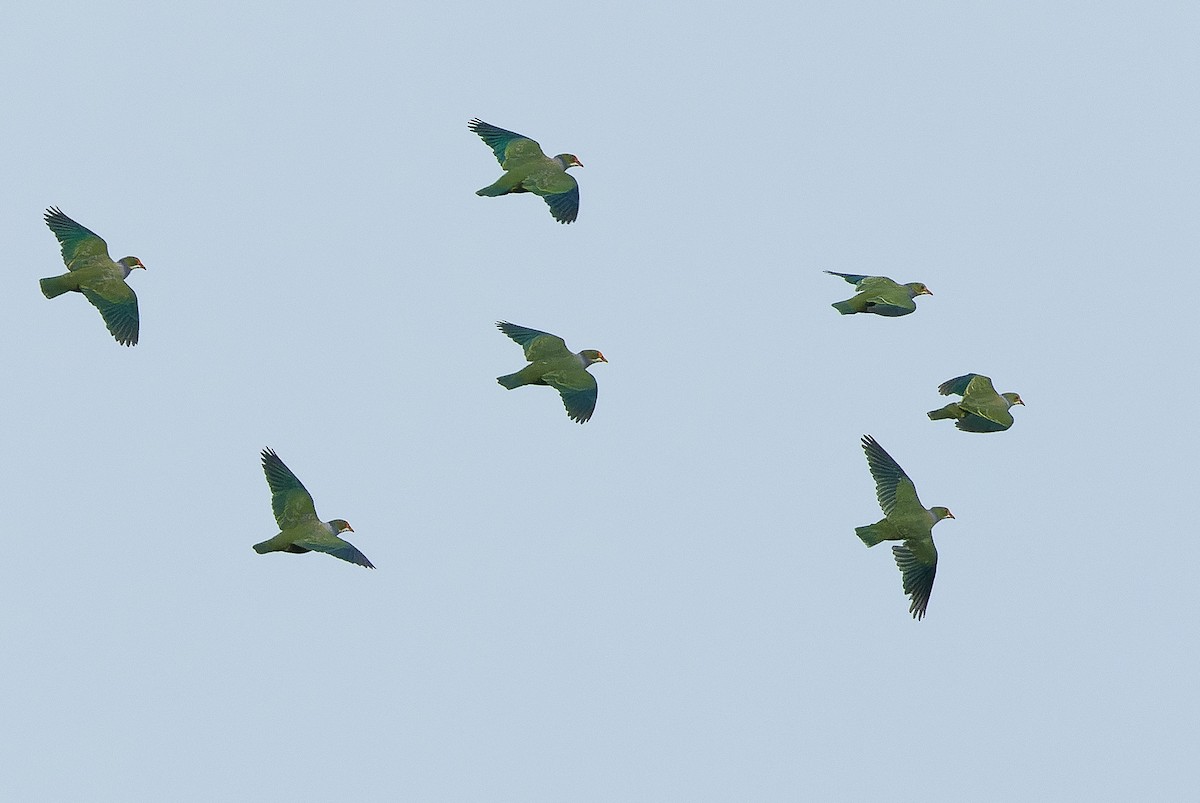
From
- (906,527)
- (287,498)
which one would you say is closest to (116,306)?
(287,498)

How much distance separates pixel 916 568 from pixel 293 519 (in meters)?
8.38

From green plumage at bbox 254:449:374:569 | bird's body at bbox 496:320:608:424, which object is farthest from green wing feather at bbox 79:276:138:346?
bird's body at bbox 496:320:608:424

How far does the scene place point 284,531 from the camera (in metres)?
23.0

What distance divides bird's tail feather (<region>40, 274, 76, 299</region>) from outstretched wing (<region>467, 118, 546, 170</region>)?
6.65 meters

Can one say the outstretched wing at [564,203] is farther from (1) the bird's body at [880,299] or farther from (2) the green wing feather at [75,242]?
(2) the green wing feather at [75,242]

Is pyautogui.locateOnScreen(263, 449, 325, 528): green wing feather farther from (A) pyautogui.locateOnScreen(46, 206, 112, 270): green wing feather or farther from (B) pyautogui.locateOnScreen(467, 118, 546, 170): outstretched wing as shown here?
(B) pyautogui.locateOnScreen(467, 118, 546, 170): outstretched wing

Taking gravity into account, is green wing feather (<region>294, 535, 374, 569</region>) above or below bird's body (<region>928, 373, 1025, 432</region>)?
below

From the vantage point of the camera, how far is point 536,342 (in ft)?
82.8

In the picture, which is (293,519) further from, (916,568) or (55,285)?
(916,568)

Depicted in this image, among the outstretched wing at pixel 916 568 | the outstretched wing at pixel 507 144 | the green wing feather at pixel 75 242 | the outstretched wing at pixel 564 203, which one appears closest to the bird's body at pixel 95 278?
the green wing feather at pixel 75 242

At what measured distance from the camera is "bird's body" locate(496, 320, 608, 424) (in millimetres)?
24969

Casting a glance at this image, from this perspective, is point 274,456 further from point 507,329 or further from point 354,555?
point 507,329

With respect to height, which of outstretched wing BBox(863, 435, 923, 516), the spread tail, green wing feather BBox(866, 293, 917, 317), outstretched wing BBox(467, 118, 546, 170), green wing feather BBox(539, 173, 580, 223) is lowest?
outstretched wing BBox(863, 435, 923, 516)

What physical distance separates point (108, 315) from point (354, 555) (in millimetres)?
5600
